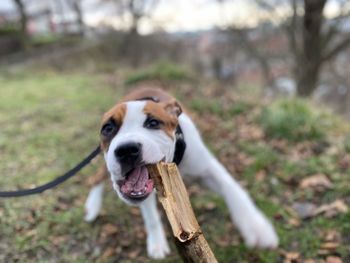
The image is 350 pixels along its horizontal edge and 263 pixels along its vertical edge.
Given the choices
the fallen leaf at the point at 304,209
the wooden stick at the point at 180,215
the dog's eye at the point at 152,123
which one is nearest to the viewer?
the wooden stick at the point at 180,215

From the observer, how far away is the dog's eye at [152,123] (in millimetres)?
2361

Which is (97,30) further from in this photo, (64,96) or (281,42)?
(64,96)

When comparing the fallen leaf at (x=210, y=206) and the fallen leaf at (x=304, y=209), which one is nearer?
the fallen leaf at (x=304, y=209)

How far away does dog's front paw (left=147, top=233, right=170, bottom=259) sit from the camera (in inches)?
129

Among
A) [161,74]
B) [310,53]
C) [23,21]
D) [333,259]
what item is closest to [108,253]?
[333,259]

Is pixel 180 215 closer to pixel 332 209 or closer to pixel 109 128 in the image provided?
pixel 109 128

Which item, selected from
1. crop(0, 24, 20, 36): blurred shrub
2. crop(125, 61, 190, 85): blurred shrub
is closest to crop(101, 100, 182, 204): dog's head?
crop(125, 61, 190, 85): blurred shrub

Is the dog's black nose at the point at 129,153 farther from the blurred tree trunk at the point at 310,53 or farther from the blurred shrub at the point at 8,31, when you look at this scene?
the blurred shrub at the point at 8,31

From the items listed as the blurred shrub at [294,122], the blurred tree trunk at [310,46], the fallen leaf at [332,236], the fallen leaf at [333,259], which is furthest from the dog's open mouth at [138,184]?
the blurred tree trunk at [310,46]

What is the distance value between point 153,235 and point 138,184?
125 cm

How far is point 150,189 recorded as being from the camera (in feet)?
7.22

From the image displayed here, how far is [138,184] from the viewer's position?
2.22 m

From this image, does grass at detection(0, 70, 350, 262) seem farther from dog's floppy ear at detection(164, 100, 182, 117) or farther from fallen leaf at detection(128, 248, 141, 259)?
dog's floppy ear at detection(164, 100, 182, 117)

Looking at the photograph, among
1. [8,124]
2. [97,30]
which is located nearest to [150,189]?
[8,124]
